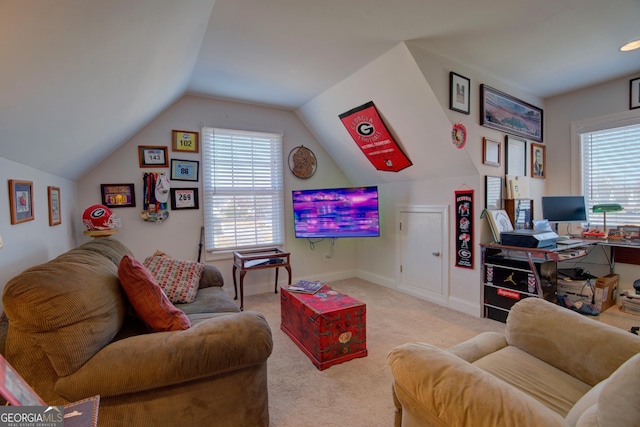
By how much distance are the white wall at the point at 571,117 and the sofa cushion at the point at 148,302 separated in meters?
4.52

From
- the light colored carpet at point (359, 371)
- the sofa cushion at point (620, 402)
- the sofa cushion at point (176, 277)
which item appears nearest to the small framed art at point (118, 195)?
the sofa cushion at point (176, 277)

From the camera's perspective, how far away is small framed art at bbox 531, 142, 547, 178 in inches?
148

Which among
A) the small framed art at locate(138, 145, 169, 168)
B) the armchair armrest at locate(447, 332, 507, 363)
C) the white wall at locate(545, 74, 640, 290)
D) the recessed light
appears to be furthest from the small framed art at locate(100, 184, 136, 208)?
the white wall at locate(545, 74, 640, 290)

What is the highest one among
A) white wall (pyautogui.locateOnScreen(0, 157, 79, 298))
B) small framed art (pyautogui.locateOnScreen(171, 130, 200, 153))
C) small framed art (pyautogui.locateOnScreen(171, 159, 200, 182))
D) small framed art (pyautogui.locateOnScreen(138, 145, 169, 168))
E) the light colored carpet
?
small framed art (pyautogui.locateOnScreen(171, 130, 200, 153))

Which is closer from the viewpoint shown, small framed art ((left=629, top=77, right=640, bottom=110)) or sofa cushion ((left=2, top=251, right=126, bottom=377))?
sofa cushion ((left=2, top=251, right=126, bottom=377))

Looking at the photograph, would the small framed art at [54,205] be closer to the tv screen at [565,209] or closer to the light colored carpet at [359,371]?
the light colored carpet at [359,371]

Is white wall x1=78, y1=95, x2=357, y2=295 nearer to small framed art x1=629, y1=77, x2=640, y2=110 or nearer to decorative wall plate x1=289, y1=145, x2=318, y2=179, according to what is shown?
decorative wall plate x1=289, y1=145, x2=318, y2=179

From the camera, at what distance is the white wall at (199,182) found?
3.30 metres

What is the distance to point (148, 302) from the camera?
59.4 inches

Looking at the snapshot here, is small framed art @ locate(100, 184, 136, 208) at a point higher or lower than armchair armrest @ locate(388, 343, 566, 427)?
higher

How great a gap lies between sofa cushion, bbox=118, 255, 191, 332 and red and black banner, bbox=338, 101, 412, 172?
2.73 meters

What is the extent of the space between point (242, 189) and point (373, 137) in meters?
1.80

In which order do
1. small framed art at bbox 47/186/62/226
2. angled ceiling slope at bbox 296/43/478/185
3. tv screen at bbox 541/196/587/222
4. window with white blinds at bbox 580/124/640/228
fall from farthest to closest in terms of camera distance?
tv screen at bbox 541/196/587/222
window with white blinds at bbox 580/124/640/228
angled ceiling slope at bbox 296/43/478/185
small framed art at bbox 47/186/62/226

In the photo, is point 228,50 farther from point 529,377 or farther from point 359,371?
point 529,377
